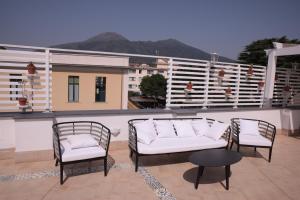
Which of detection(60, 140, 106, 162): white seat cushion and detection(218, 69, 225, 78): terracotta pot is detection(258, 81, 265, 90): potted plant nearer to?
detection(218, 69, 225, 78): terracotta pot

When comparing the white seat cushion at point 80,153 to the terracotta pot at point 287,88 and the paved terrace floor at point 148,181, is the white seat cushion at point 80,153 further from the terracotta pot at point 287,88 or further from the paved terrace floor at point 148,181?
the terracotta pot at point 287,88

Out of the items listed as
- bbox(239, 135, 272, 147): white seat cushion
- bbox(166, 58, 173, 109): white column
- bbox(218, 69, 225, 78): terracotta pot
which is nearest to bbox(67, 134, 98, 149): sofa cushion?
bbox(166, 58, 173, 109): white column

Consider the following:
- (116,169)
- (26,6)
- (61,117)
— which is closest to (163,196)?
(116,169)

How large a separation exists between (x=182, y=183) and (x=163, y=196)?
22.6 inches

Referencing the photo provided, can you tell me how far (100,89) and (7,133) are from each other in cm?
1556

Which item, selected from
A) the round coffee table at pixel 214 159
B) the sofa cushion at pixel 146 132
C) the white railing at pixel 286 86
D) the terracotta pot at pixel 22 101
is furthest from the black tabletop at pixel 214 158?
the white railing at pixel 286 86

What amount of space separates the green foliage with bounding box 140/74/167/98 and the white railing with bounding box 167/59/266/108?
35.3m

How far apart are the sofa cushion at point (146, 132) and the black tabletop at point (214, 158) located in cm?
94

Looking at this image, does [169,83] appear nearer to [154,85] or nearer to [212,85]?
[212,85]

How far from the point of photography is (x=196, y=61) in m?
6.42

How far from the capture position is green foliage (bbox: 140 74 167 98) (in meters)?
43.9

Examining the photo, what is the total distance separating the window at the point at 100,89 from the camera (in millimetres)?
19777

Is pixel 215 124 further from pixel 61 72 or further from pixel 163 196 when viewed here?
pixel 61 72

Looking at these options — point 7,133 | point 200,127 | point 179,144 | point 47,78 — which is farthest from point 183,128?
point 7,133
